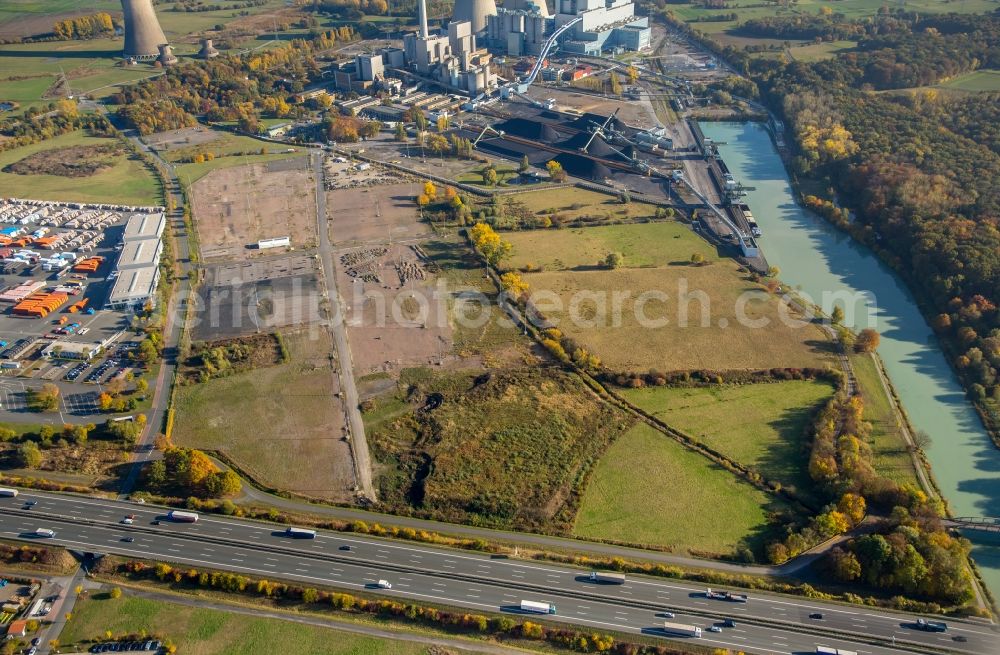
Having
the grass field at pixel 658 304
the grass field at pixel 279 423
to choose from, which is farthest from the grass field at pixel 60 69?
the grass field at pixel 658 304

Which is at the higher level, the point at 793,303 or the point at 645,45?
the point at 645,45

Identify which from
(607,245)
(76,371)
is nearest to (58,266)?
(76,371)

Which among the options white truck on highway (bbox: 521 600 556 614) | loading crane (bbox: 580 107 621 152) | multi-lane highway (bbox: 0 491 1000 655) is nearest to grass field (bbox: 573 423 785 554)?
multi-lane highway (bbox: 0 491 1000 655)

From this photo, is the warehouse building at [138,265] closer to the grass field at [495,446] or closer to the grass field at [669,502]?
the grass field at [495,446]

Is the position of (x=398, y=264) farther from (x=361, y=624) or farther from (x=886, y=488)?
(x=886, y=488)

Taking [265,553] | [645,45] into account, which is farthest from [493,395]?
[645,45]
